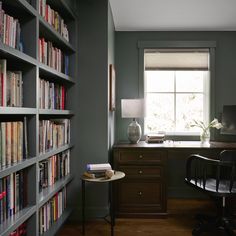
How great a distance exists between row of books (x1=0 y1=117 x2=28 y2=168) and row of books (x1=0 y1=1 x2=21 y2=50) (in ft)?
1.56

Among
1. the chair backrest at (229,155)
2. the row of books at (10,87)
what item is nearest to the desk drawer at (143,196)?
the chair backrest at (229,155)

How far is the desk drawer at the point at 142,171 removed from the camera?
3465 millimetres

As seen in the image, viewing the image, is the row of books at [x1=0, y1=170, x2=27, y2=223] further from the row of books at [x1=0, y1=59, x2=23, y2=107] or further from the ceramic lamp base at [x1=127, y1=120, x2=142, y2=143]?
the ceramic lamp base at [x1=127, y1=120, x2=142, y2=143]

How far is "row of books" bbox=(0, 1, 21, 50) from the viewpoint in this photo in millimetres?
1704

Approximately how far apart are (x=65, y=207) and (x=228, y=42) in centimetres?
309

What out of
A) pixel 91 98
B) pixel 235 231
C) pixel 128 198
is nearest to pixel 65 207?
pixel 128 198

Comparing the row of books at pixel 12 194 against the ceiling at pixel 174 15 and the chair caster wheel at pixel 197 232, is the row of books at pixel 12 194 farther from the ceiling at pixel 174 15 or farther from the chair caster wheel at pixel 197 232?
the ceiling at pixel 174 15

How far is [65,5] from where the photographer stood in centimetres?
279

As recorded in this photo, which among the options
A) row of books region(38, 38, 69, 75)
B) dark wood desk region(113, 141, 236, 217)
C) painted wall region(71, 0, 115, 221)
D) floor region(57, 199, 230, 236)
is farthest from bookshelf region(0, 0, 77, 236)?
dark wood desk region(113, 141, 236, 217)

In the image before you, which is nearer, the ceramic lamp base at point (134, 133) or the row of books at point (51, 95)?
the row of books at point (51, 95)

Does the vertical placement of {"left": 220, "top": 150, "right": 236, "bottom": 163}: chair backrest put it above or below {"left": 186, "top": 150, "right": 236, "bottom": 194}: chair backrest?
above

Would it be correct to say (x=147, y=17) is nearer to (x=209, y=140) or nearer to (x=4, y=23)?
(x=209, y=140)

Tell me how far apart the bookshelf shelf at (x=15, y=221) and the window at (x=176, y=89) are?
2641 mm

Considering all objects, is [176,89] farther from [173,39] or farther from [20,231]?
[20,231]
